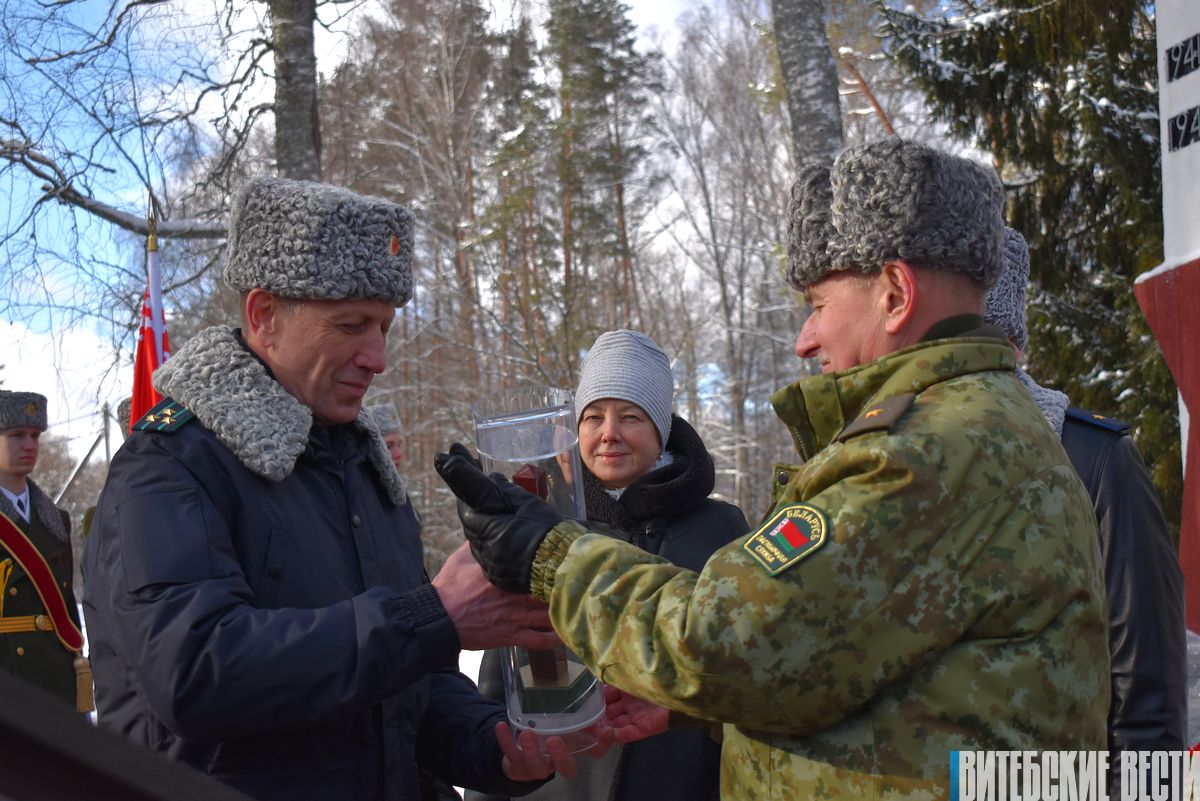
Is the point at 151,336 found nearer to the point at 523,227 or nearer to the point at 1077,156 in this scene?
the point at 1077,156

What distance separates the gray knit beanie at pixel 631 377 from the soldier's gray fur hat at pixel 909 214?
158cm

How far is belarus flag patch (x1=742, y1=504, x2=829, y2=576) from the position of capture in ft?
4.69

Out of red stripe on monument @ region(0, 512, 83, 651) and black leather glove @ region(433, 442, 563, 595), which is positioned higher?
black leather glove @ region(433, 442, 563, 595)

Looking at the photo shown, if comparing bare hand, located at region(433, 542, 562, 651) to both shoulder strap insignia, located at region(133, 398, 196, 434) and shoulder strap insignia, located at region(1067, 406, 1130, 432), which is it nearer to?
shoulder strap insignia, located at region(133, 398, 196, 434)

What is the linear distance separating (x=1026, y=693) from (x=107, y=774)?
1.25 meters

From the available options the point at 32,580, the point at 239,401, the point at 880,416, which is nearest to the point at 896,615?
the point at 880,416

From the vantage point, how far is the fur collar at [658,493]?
3.18 m

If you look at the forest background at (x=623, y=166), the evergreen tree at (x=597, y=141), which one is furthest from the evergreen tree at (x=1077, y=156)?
the evergreen tree at (x=597, y=141)

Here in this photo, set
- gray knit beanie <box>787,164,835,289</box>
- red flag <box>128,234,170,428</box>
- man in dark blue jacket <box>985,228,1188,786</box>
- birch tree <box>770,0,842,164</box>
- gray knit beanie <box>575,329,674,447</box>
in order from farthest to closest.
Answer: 1. birch tree <box>770,0,842,164</box>
2. red flag <box>128,234,170,428</box>
3. gray knit beanie <box>575,329,674,447</box>
4. man in dark blue jacket <box>985,228,1188,786</box>
5. gray knit beanie <box>787,164,835,289</box>

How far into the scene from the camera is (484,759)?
2.21 m

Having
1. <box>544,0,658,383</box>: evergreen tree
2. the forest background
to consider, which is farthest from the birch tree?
<box>544,0,658,383</box>: evergreen tree

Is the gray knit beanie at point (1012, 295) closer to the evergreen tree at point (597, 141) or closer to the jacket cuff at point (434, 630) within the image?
the jacket cuff at point (434, 630)

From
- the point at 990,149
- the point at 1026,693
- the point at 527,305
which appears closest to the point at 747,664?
the point at 1026,693

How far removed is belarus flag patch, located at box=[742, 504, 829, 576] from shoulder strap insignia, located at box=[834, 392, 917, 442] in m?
0.14
